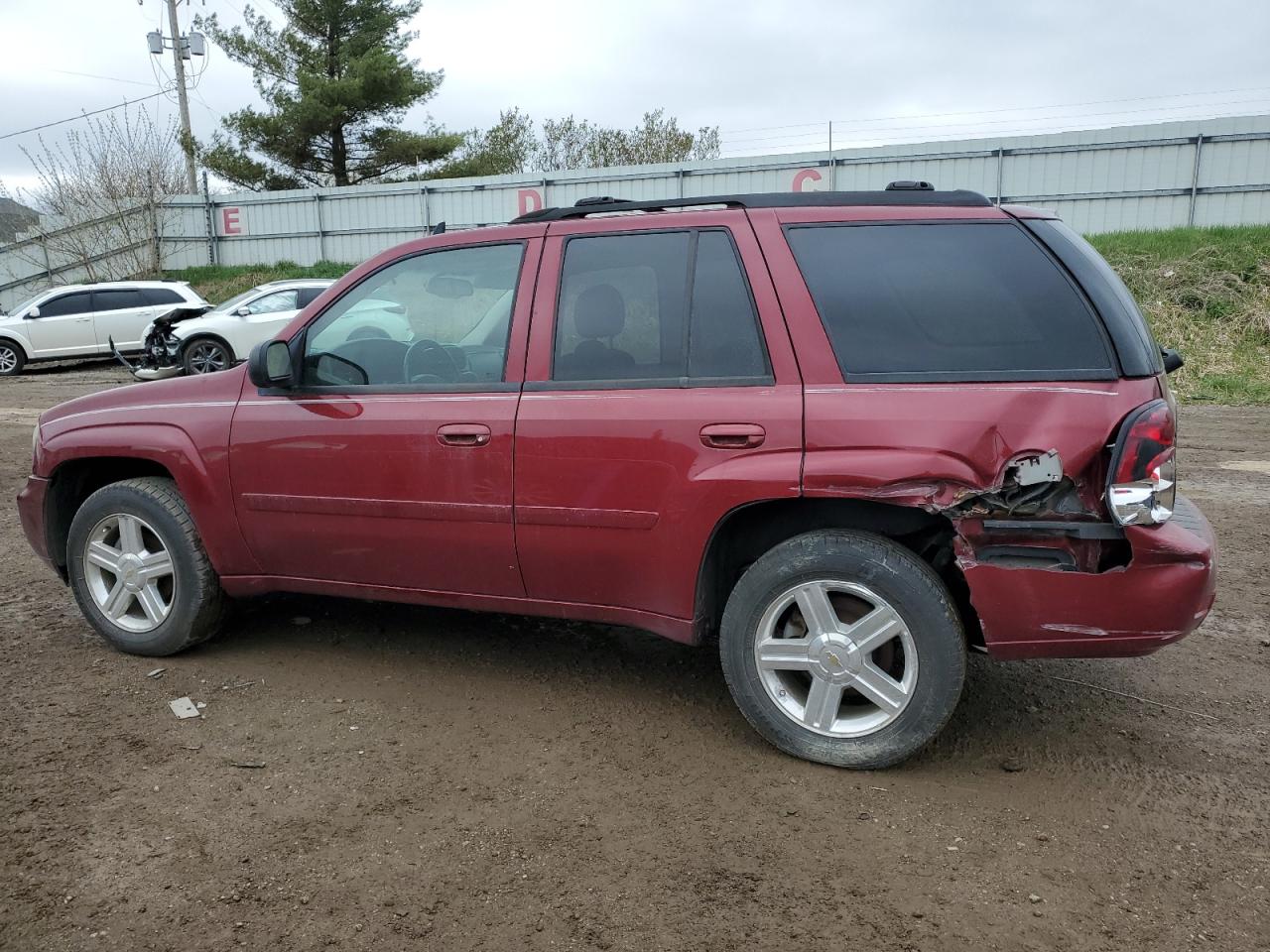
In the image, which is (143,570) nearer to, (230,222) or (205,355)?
(205,355)

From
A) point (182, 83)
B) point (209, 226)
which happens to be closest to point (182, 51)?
point (182, 83)

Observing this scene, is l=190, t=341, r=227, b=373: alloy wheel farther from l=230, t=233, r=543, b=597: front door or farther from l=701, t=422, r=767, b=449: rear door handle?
l=701, t=422, r=767, b=449: rear door handle

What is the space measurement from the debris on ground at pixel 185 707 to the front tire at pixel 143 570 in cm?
42

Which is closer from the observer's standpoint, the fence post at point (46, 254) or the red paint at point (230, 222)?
the red paint at point (230, 222)

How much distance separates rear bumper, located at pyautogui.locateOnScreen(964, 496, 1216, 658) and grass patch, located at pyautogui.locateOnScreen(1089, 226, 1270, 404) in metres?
11.8

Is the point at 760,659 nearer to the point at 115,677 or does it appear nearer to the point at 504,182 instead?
the point at 115,677

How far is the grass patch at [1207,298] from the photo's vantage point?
14.4 meters

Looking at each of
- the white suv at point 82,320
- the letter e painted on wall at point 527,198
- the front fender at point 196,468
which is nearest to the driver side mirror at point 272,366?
the front fender at point 196,468

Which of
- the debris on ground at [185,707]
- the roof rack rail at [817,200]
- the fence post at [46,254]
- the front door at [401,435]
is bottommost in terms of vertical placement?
the debris on ground at [185,707]

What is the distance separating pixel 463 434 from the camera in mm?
3672

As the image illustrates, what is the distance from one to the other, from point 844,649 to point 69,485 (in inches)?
140

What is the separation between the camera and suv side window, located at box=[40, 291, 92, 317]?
63.3ft

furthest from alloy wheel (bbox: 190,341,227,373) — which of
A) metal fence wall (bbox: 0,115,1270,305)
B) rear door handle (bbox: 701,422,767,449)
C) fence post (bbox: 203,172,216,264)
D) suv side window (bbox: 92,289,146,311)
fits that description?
fence post (bbox: 203,172,216,264)

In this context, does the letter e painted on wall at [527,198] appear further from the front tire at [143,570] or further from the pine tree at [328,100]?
the front tire at [143,570]
